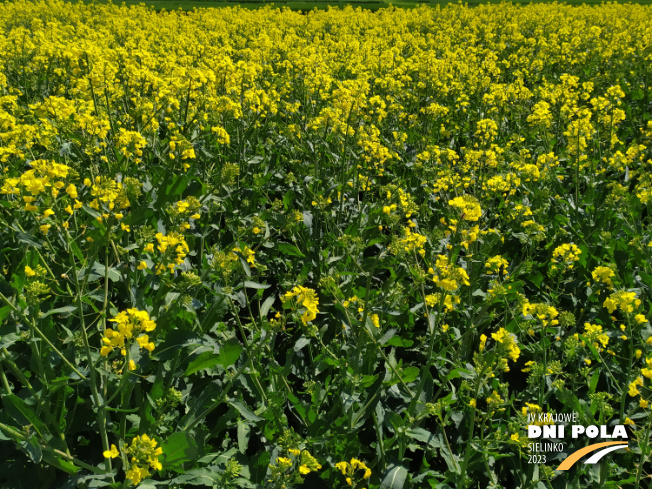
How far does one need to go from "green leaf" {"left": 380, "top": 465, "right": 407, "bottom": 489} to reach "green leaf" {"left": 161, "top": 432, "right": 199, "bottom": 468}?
0.92m

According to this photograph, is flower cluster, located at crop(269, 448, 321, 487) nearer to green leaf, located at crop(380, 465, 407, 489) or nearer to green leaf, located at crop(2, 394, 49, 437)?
green leaf, located at crop(380, 465, 407, 489)

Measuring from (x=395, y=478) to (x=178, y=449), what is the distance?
1.02 meters

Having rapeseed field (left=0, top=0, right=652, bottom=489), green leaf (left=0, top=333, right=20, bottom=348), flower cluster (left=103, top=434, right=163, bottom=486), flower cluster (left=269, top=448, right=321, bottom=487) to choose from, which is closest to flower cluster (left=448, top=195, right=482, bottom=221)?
rapeseed field (left=0, top=0, right=652, bottom=489)

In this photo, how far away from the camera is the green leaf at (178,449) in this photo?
2.12 metres

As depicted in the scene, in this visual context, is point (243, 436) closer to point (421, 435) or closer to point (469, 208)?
point (421, 435)

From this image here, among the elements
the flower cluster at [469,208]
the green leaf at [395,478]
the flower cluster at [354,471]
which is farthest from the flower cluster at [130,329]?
the flower cluster at [469,208]

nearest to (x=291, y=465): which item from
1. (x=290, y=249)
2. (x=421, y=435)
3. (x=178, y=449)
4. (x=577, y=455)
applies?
(x=178, y=449)

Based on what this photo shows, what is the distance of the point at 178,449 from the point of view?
7.00 feet

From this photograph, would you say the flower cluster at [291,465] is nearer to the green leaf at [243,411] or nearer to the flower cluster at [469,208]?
the green leaf at [243,411]

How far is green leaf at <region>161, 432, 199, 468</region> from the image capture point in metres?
2.12

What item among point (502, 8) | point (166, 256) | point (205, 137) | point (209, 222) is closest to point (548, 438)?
point (166, 256)

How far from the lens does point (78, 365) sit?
8.46 feet

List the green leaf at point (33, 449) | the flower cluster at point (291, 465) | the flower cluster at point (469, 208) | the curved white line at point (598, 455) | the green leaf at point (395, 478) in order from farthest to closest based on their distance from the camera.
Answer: the flower cluster at point (469, 208), the curved white line at point (598, 455), the green leaf at point (395, 478), the flower cluster at point (291, 465), the green leaf at point (33, 449)

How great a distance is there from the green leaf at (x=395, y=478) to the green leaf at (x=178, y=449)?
918 millimetres
